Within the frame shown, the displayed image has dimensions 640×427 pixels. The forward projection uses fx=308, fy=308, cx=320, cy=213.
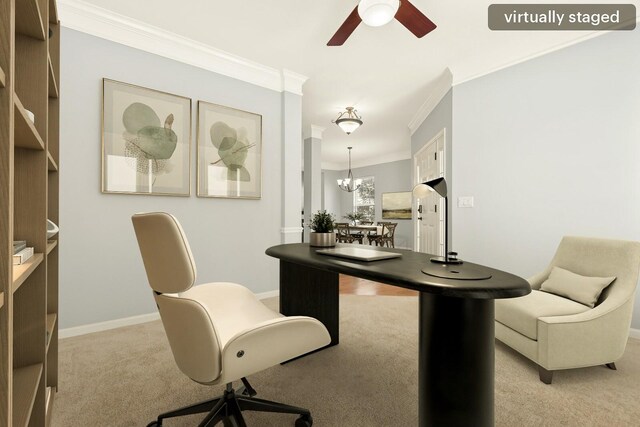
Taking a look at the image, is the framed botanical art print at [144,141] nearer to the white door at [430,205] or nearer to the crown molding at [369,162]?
the white door at [430,205]

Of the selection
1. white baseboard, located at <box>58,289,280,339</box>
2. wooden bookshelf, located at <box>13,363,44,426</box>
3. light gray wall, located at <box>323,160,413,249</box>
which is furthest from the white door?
wooden bookshelf, located at <box>13,363,44,426</box>

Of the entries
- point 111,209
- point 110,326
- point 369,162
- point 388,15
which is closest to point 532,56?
point 388,15

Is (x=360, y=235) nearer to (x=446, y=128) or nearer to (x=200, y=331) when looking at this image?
(x=446, y=128)

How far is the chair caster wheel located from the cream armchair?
1391mm

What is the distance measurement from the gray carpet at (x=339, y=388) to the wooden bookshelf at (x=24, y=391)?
1.78 feet

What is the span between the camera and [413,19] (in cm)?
211

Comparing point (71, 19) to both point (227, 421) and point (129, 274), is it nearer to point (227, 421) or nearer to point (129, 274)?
point (129, 274)

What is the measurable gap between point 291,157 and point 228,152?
0.79 m

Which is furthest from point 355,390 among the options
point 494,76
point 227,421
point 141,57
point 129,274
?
point 494,76

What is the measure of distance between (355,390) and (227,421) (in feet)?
2.47

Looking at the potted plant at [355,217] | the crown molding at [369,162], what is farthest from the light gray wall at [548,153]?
the potted plant at [355,217]

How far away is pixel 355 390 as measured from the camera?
1.71 meters

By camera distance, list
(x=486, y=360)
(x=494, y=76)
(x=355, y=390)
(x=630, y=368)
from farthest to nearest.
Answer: (x=494, y=76) → (x=630, y=368) → (x=355, y=390) → (x=486, y=360)

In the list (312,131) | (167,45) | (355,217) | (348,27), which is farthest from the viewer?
(355,217)
